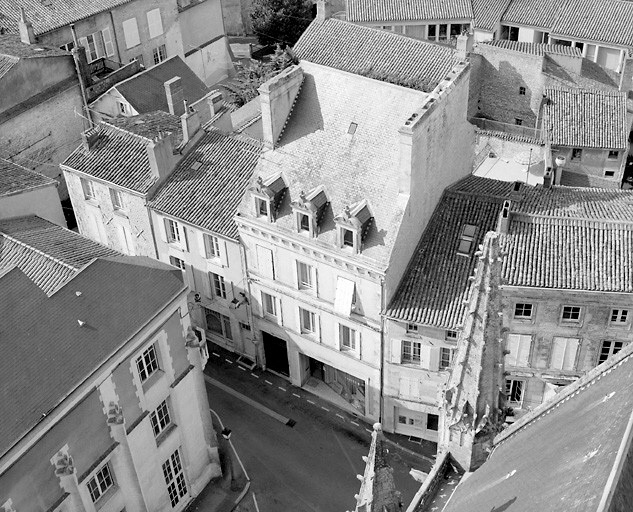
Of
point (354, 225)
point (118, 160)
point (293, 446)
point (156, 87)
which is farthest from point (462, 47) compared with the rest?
point (293, 446)

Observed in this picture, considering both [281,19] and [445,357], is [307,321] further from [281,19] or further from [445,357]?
[281,19]

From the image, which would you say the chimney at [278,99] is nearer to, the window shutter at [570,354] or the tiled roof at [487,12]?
the window shutter at [570,354]

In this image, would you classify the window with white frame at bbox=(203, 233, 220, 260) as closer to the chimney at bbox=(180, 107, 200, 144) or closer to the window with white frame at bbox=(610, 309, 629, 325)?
the chimney at bbox=(180, 107, 200, 144)

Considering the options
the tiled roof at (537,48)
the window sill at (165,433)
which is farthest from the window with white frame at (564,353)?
the tiled roof at (537,48)

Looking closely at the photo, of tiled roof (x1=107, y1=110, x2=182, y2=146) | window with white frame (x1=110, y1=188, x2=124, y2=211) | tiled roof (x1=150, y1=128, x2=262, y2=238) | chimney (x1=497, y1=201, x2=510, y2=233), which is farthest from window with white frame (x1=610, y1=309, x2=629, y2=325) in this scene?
window with white frame (x1=110, y1=188, x2=124, y2=211)

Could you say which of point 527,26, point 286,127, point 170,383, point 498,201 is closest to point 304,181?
point 286,127

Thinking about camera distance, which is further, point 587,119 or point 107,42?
point 107,42
